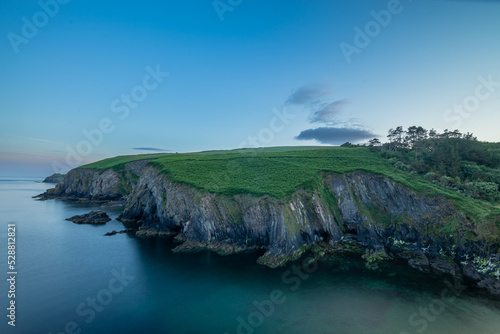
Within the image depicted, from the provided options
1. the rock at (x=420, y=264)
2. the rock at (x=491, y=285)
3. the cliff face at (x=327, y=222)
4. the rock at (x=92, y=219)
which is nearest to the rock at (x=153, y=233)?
the cliff face at (x=327, y=222)

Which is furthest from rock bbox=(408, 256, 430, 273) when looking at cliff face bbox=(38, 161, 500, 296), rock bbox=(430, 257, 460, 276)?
rock bbox=(430, 257, 460, 276)

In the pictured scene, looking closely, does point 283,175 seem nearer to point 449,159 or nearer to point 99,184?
point 449,159

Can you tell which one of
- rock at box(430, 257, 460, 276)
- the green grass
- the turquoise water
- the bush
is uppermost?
the green grass

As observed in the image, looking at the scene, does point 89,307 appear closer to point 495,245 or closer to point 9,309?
point 9,309

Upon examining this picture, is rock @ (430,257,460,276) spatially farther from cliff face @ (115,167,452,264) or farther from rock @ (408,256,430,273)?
cliff face @ (115,167,452,264)

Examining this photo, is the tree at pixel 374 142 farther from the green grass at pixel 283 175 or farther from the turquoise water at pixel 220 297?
the turquoise water at pixel 220 297

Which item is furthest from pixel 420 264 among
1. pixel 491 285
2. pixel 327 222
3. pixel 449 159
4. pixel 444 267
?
pixel 449 159

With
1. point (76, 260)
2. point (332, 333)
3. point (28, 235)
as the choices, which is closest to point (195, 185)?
point (76, 260)
